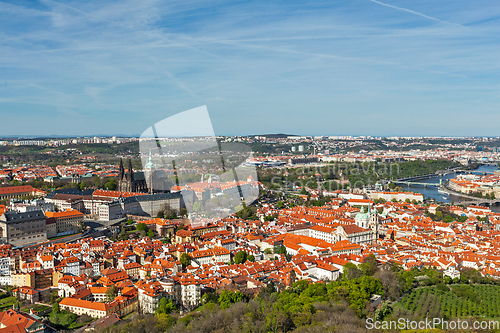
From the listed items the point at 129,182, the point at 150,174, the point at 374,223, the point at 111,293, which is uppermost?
the point at 150,174

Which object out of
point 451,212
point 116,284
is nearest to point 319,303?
point 116,284

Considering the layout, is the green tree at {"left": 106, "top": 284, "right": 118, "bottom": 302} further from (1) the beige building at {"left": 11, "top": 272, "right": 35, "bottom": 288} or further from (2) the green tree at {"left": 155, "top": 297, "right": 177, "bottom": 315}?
(1) the beige building at {"left": 11, "top": 272, "right": 35, "bottom": 288}

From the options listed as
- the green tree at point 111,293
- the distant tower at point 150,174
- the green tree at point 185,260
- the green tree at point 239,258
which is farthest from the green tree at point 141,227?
the green tree at point 111,293

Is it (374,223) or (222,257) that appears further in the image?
(374,223)

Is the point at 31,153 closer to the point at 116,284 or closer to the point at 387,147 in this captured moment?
the point at 116,284

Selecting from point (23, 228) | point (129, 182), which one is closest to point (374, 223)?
point (23, 228)

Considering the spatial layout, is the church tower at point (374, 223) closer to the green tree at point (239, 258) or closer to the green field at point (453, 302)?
the green field at point (453, 302)

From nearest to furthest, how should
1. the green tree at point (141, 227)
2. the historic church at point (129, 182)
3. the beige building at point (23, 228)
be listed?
the beige building at point (23, 228) → the green tree at point (141, 227) → the historic church at point (129, 182)

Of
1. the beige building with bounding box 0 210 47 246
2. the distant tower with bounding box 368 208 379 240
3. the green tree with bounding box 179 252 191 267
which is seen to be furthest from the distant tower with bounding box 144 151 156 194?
the distant tower with bounding box 368 208 379 240

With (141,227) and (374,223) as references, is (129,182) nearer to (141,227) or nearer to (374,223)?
(141,227)
